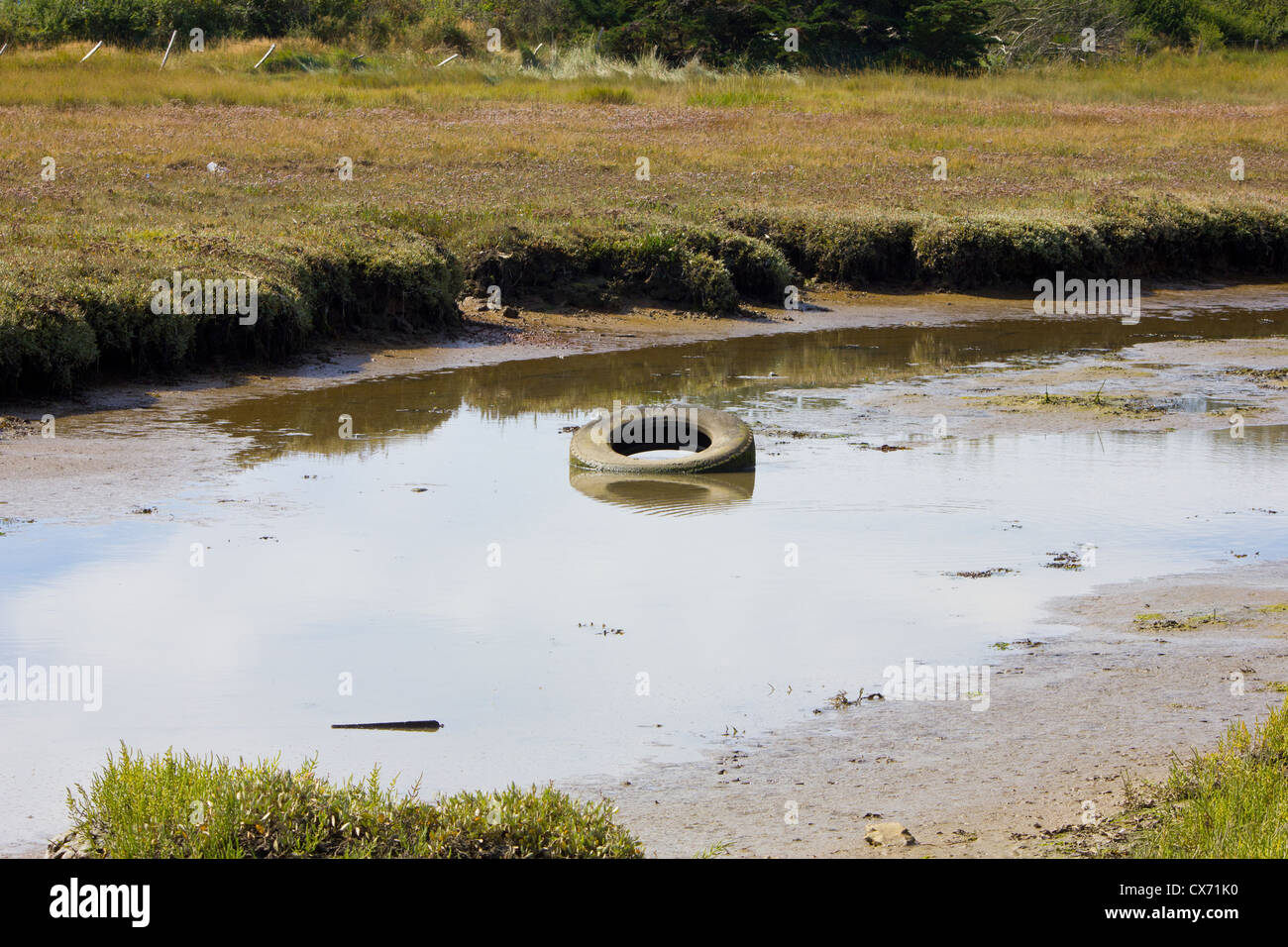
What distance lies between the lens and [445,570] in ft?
28.6

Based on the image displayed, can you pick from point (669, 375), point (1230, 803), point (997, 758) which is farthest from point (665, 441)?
point (1230, 803)

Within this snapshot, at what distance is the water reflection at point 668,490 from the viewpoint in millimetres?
10539

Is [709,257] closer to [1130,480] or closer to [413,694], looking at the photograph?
[1130,480]

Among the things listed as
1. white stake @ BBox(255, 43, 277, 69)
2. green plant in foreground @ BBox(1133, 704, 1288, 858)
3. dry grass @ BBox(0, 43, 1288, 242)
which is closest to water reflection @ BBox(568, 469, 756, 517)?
green plant in foreground @ BBox(1133, 704, 1288, 858)

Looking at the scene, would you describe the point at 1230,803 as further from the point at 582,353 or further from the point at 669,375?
the point at 582,353

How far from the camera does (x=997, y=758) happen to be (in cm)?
583

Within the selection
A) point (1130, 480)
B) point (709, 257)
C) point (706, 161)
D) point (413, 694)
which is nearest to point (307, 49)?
point (706, 161)

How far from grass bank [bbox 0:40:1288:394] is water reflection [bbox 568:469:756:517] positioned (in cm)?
557

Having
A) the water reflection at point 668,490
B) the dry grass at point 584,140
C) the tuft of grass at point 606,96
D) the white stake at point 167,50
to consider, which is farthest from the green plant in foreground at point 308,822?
the white stake at point 167,50

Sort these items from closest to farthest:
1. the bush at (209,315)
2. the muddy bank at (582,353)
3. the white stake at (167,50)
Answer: the muddy bank at (582,353)
the bush at (209,315)
the white stake at (167,50)

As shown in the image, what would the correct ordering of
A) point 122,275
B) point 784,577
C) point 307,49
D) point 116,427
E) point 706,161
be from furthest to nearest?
1. point 307,49
2. point 706,161
3. point 122,275
4. point 116,427
5. point 784,577

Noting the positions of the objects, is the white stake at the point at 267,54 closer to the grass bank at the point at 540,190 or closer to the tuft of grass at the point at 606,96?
the grass bank at the point at 540,190

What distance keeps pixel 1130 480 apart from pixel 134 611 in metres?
7.71

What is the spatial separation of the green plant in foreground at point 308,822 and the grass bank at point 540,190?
9.51 metres
